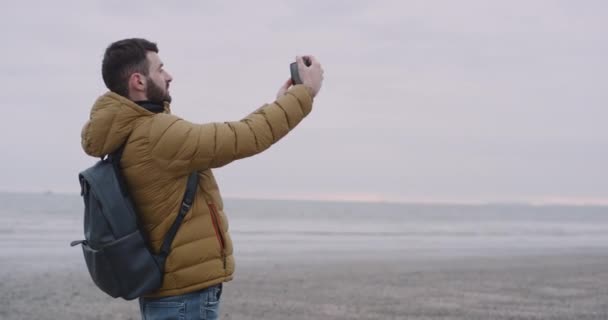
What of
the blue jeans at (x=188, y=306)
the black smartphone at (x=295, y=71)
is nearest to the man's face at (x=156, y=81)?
the black smartphone at (x=295, y=71)

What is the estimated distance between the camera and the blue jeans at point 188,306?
2.58 metres

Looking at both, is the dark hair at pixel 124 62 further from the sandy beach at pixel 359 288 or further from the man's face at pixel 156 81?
the sandy beach at pixel 359 288

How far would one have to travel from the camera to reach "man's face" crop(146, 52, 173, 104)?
254 cm

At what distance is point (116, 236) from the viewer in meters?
2.44

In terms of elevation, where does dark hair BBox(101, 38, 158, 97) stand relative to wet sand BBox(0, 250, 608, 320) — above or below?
above

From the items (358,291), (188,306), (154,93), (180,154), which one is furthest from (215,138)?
(358,291)

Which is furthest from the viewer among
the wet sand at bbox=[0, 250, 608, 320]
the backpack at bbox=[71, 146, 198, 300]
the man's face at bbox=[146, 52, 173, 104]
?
the wet sand at bbox=[0, 250, 608, 320]

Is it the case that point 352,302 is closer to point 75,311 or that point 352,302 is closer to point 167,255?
point 75,311

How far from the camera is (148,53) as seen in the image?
8.34ft

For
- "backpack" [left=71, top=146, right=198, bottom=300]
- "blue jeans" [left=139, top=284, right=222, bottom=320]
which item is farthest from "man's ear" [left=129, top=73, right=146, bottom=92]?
"blue jeans" [left=139, top=284, right=222, bottom=320]

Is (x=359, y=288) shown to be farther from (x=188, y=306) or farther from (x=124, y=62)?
(x=124, y=62)

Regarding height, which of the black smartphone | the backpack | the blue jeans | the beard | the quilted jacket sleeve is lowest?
the blue jeans

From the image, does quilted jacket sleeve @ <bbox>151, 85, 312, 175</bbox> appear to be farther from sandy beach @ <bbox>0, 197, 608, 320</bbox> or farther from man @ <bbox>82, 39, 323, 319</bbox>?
sandy beach @ <bbox>0, 197, 608, 320</bbox>

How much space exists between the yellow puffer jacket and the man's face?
7cm
